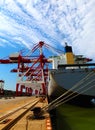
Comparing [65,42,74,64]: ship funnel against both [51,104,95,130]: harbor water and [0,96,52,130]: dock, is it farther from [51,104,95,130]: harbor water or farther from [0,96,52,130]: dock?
[0,96,52,130]: dock

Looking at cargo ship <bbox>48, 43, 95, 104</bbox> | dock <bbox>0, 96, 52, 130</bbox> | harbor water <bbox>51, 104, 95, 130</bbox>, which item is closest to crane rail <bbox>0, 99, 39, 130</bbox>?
dock <bbox>0, 96, 52, 130</bbox>

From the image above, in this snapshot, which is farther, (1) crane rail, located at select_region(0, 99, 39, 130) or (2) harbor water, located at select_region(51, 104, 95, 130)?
(2) harbor water, located at select_region(51, 104, 95, 130)

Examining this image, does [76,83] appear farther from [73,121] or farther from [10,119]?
[10,119]

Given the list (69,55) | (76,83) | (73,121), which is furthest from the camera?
(69,55)

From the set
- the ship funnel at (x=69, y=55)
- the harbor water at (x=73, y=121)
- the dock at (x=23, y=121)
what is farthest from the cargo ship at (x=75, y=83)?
the dock at (x=23, y=121)

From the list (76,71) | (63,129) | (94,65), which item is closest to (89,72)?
(76,71)

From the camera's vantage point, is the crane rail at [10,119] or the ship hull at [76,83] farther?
the ship hull at [76,83]

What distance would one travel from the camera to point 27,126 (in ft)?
20.5

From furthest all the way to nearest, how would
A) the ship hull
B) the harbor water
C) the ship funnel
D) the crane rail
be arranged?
the ship funnel, the ship hull, the harbor water, the crane rail

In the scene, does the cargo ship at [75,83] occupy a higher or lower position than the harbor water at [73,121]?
higher

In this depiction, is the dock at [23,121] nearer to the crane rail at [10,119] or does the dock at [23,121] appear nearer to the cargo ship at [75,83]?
the crane rail at [10,119]

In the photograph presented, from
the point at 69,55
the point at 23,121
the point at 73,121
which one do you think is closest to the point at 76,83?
the point at 73,121

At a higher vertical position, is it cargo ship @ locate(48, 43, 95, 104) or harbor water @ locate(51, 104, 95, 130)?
cargo ship @ locate(48, 43, 95, 104)

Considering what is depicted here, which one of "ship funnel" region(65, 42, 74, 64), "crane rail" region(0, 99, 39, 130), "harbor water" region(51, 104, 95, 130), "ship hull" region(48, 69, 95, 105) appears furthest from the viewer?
"ship funnel" region(65, 42, 74, 64)
